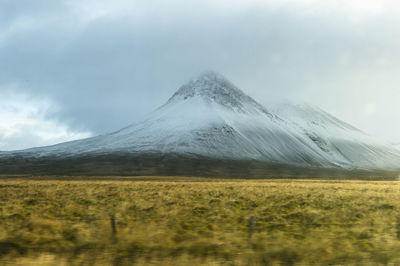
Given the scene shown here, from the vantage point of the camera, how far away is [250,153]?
17938 centimetres

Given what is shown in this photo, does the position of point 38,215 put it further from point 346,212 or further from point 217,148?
point 217,148

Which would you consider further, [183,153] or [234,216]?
[183,153]

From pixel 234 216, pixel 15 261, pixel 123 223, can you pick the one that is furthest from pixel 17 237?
pixel 234 216

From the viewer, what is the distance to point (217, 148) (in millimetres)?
186750

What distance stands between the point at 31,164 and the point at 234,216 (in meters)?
146

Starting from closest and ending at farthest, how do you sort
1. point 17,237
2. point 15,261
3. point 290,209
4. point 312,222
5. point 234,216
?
point 15,261 < point 17,237 < point 312,222 < point 234,216 < point 290,209

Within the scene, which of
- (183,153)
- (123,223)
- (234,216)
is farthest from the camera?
(183,153)

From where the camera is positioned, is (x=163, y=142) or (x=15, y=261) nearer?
(x=15, y=261)

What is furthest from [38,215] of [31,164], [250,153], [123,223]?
[250,153]

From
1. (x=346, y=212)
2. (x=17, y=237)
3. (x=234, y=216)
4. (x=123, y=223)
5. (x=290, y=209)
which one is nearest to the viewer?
(x=17, y=237)

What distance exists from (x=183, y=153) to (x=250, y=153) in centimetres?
3359

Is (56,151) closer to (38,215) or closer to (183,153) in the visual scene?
(183,153)

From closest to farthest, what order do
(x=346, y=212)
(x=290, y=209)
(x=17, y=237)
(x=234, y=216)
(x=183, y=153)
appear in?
(x=17, y=237) → (x=234, y=216) → (x=346, y=212) → (x=290, y=209) → (x=183, y=153)

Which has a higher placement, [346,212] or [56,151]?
[56,151]
